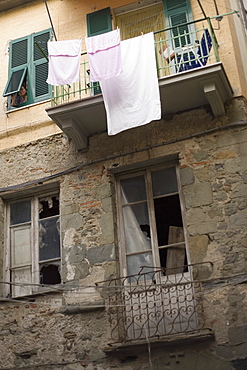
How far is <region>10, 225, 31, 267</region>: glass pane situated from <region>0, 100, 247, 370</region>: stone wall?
226 millimetres

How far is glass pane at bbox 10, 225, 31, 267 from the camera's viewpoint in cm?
895

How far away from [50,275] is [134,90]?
9.82 ft

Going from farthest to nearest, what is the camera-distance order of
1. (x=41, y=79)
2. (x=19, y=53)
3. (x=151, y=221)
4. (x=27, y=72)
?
1. (x=19, y=53)
2. (x=27, y=72)
3. (x=41, y=79)
4. (x=151, y=221)

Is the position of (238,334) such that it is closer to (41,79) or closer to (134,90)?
(134,90)

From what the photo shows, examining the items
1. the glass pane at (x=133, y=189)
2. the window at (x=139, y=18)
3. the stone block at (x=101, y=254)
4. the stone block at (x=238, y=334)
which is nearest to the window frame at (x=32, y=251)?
the stone block at (x=101, y=254)

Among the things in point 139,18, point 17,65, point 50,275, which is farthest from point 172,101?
point 17,65

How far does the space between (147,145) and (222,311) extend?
8.99 ft

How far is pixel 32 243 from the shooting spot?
8984mm

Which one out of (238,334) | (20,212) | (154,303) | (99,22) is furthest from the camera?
(99,22)

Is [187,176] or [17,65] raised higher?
[17,65]

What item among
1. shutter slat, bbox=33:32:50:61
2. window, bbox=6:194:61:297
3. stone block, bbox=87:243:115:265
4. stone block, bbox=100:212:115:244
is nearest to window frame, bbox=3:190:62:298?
window, bbox=6:194:61:297

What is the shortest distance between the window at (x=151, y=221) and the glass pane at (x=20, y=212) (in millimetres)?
1564

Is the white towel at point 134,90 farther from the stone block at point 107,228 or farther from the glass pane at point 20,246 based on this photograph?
the glass pane at point 20,246

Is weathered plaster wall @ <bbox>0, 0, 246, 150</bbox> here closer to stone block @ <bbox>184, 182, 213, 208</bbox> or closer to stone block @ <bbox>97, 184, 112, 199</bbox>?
stone block @ <bbox>97, 184, 112, 199</bbox>
